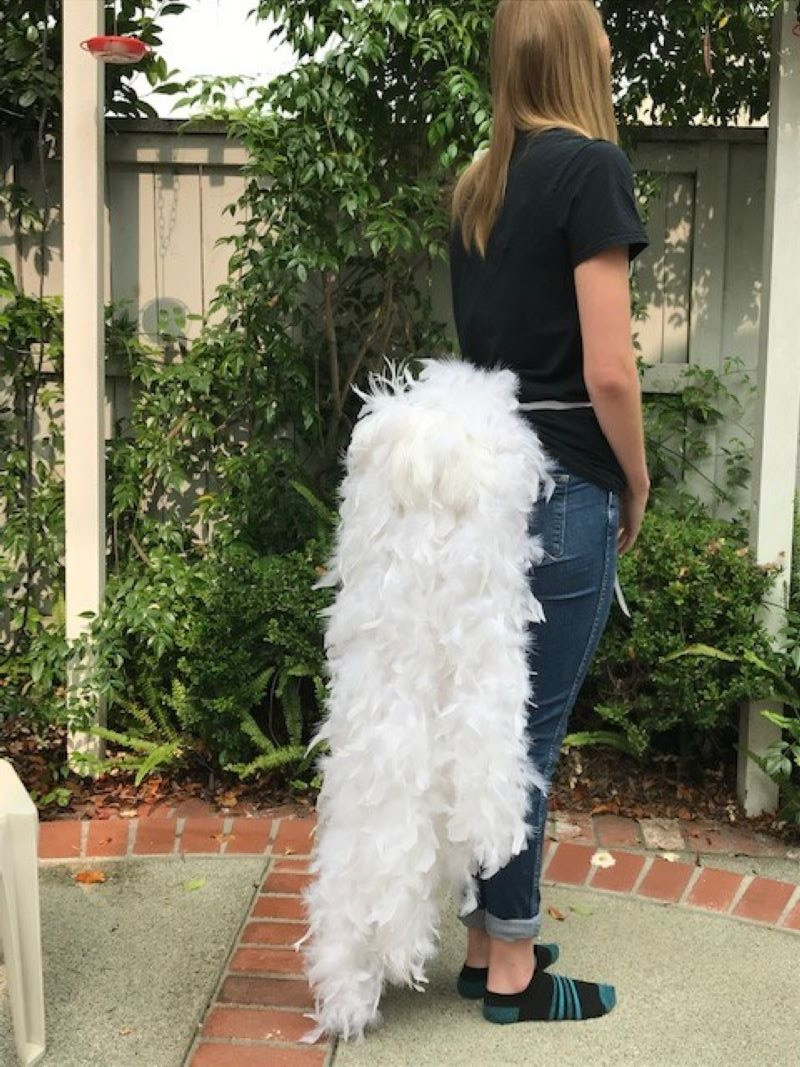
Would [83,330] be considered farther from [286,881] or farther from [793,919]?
[793,919]

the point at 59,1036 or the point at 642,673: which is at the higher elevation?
the point at 642,673

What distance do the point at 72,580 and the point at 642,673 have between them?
1676 millimetres

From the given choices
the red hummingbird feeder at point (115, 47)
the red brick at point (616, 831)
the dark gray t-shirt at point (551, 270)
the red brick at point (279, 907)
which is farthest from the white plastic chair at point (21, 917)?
the red hummingbird feeder at point (115, 47)

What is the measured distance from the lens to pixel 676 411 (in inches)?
152

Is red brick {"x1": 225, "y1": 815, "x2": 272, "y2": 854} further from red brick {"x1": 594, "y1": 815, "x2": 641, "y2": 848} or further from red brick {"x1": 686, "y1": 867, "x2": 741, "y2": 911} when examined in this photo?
red brick {"x1": 686, "y1": 867, "x2": 741, "y2": 911}

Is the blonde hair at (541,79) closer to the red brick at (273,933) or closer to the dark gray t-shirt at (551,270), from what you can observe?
the dark gray t-shirt at (551,270)

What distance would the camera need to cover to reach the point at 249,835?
3229mm

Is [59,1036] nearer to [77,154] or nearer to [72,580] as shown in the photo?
[72,580]

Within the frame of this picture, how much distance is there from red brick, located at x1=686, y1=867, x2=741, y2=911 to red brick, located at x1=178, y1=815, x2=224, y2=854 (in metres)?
1.23

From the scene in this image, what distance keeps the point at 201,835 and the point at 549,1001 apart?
123cm

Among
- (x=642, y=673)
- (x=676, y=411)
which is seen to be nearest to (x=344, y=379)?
(x=676, y=411)

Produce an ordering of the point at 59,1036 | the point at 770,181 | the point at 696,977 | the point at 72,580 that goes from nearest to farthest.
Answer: the point at 59,1036
the point at 696,977
the point at 770,181
the point at 72,580

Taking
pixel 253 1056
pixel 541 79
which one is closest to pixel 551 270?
pixel 541 79

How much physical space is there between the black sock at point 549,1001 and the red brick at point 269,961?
0.44m
